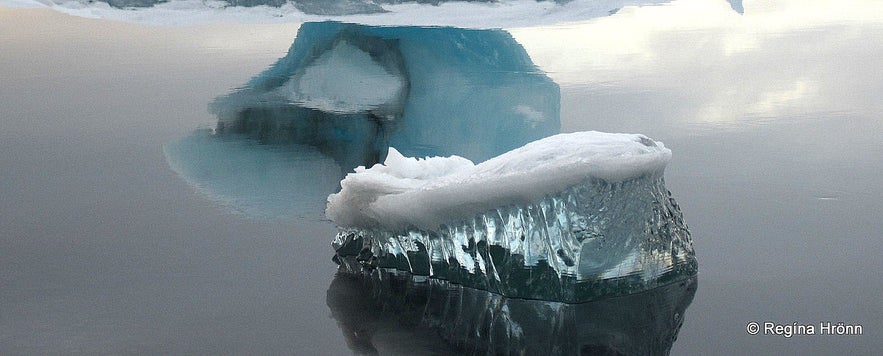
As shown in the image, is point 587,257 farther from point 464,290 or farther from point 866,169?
point 866,169

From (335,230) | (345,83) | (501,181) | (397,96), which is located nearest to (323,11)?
(345,83)

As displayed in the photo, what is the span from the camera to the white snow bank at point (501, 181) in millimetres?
2682

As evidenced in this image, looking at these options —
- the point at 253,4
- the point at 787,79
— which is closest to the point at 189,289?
the point at 787,79

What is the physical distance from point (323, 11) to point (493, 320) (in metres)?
4.81

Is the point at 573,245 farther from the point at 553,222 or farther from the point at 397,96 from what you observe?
the point at 397,96

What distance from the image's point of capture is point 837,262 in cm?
302

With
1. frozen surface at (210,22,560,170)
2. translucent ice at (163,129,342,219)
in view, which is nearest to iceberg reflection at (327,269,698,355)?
translucent ice at (163,129,342,219)

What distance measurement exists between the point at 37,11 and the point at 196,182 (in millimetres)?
5750

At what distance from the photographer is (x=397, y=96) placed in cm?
539

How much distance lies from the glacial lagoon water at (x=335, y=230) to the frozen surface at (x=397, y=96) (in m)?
0.17

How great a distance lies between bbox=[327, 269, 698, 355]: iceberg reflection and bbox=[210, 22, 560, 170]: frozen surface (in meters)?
1.37

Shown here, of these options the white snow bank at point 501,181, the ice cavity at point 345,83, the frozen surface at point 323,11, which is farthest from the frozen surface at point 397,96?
the white snow bank at point 501,181

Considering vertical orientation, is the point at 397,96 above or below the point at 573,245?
below

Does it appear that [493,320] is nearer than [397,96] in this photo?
Yes
